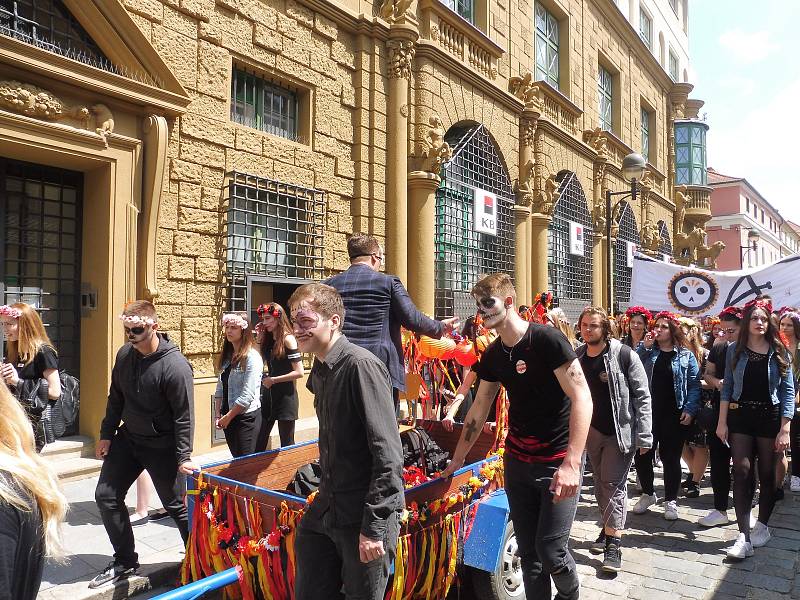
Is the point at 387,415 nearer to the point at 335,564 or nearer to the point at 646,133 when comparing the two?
the point at 335,564

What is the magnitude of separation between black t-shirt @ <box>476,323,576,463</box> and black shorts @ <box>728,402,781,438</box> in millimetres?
2529

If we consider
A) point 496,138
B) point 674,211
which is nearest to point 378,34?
point 496,138

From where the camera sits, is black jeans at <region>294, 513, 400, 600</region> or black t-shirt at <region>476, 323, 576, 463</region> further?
black t-shirt at <region>476, 323, 576, 463</region>

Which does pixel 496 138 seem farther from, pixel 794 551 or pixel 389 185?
pixel 794 551

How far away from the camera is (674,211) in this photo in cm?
2658

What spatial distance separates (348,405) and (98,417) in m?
5.45

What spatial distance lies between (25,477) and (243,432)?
151 inches

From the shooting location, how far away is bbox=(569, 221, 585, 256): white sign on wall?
16922 millimetres

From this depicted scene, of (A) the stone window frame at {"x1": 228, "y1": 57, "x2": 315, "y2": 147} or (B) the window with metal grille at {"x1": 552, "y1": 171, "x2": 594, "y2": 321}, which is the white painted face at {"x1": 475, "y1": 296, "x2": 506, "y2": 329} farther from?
(B) the window with metal grille at {"x1": 552, "y1": 171, "x2": 594, "y2": 321}

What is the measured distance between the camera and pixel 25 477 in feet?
4.54

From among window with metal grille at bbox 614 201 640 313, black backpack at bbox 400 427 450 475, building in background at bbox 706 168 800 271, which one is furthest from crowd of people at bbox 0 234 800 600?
building in background at bbox 706 168 800 271

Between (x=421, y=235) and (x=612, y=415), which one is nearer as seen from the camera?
(x=612, y=415)

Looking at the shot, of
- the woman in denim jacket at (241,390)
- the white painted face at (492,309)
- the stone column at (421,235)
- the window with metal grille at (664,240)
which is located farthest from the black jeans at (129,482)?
the window with metal grille at (664,240)

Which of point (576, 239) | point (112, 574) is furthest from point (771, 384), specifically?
point (576, 239)
